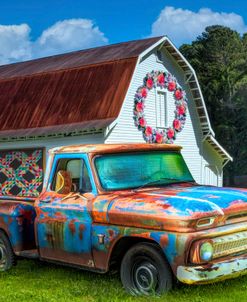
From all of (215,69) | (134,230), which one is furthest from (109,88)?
(215,69)

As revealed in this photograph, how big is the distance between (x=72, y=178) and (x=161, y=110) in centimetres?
1533

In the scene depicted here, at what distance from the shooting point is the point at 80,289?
6941mm

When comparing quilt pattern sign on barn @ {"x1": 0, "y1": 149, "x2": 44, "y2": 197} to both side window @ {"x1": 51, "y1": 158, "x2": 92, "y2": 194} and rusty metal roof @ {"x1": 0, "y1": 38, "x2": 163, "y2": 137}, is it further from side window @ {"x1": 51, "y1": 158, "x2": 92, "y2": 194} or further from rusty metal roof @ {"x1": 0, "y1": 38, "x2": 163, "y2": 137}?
side window @ {"x1": 51, "y1": 158, "x2": 92, "y2": 194}

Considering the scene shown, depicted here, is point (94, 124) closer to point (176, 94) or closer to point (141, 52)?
point (141, 52)

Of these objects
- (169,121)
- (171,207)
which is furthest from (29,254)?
(169,121)

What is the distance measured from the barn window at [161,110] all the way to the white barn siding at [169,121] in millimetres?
187

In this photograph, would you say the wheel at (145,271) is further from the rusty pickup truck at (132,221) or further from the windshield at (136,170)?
the windshield at (136,170)

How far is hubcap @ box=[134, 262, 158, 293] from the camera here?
6.12 m

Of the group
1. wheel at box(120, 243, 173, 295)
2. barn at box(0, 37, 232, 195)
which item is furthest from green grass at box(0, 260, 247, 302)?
barn at box(0, 37, 232, 195)

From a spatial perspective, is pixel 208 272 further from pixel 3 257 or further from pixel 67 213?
pixel 3 257

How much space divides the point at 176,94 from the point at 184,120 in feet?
3.94

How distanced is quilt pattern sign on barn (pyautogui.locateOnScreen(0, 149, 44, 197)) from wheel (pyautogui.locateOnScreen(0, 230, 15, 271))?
12580 mm

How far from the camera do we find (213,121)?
1778 inches

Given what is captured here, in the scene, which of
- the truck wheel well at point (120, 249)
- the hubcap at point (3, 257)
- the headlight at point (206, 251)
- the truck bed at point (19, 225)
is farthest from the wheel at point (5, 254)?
the headlight at point (206, 251)
